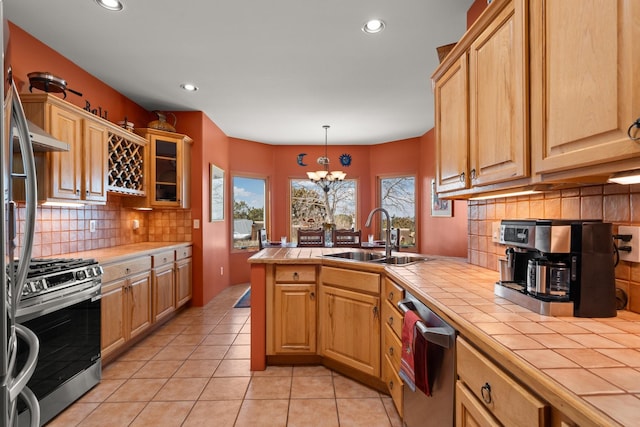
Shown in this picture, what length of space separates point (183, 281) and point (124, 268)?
1.25 m

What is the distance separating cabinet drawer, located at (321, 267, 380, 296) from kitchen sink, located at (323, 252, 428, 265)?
20 cm

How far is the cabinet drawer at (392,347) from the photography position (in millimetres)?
1827

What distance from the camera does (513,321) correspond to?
3.52 feet

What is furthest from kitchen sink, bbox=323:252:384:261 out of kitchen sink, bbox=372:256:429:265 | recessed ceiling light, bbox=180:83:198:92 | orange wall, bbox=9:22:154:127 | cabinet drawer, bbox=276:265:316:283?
orange wall, bbox=9:22:154:127

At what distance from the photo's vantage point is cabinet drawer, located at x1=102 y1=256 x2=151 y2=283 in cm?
253

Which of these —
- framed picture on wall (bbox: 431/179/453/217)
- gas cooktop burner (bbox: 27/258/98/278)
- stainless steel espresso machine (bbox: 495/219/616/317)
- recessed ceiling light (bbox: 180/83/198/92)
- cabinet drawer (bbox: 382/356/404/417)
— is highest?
recessed ceiling light (bbox: 180/83/198/92)

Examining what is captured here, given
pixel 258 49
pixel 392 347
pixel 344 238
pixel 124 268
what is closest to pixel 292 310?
pixel 392 347

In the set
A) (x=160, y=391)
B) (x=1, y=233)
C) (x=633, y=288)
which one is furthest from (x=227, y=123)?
(x=633, y=288)

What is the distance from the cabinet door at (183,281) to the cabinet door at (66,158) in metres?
1.46

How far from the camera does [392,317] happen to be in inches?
76.2

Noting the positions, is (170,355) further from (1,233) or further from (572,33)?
(572,33)

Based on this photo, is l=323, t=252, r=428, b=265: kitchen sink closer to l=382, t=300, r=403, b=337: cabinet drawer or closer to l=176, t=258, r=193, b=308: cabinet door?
l=382, t=300, r=403, b=337: cabinet drawer

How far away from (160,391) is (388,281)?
175cm

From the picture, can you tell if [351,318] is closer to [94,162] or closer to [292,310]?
[292,310]
